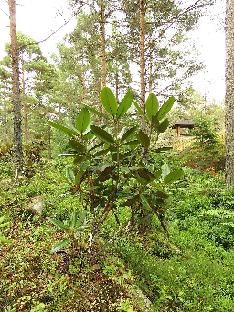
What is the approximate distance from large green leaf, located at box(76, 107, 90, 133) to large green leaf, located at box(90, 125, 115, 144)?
0.22ft

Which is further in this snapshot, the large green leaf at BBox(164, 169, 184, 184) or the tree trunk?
the tree trunk

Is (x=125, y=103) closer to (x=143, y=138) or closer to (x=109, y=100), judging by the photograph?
(x=109, y=100)

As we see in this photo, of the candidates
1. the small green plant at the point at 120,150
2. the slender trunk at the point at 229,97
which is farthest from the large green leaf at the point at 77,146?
the slender trunk at the point at 229,97

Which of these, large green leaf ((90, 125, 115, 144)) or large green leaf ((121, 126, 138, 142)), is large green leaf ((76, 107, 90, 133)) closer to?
large green leaf ((90, 125, 115, 144))

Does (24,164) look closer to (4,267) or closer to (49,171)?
(49,171)

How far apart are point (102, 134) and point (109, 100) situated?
325mm

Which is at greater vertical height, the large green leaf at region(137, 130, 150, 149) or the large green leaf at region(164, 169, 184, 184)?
the large green leaf at region(137, 130, 150, 149)

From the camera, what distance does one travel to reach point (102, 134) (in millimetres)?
2586

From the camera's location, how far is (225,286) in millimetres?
4207

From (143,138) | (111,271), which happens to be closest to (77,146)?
(143,138)

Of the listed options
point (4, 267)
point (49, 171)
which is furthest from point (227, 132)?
point (4, 267)

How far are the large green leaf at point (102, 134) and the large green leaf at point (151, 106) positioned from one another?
14.1 inches

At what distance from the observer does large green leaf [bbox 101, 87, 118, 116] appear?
2.31 m

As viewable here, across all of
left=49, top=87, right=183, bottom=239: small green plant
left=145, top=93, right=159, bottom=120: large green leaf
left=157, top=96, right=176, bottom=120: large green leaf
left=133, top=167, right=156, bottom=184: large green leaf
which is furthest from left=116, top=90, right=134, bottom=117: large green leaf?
left=133, top=167, right=156, bottom=184: large green leaf
